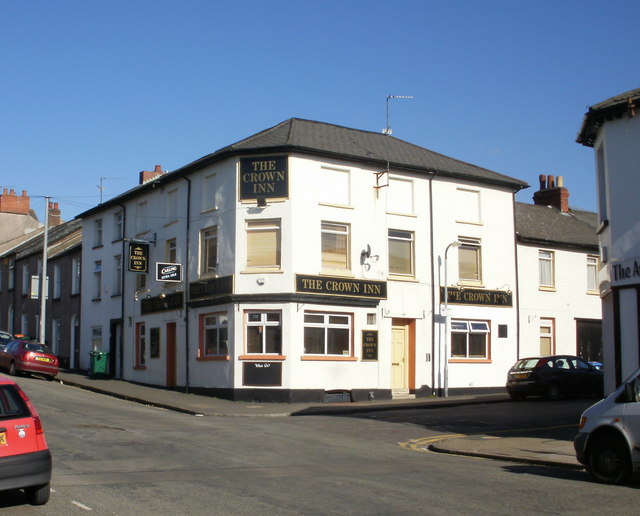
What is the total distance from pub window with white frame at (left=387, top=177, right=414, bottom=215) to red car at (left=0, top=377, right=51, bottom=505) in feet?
69.1

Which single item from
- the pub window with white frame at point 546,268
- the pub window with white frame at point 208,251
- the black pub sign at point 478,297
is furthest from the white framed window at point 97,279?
the pub window with white frame at point 546,268

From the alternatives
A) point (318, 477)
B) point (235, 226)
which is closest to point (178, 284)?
point (235, 226)

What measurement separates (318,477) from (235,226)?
54.4ft

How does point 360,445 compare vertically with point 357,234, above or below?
below

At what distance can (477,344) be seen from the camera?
30875 mm

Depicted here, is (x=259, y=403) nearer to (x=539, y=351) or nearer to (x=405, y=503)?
(x=539, y=351)

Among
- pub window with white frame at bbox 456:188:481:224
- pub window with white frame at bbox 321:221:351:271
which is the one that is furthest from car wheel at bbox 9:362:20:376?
pub window with white frame at bbox 456:188:481:224

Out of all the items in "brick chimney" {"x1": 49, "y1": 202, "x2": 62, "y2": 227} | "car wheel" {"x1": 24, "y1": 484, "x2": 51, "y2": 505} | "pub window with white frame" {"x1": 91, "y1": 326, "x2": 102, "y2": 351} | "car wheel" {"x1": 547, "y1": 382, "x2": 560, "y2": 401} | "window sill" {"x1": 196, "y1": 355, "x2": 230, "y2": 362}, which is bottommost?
"car wheel" {"x1": 547, "y1": 382, "x2": 560, "y2": 401}

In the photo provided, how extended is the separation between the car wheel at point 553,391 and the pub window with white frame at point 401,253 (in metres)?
6.46

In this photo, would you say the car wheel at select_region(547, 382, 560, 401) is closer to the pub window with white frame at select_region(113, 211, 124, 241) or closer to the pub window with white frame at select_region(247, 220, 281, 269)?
the pub window with white frame at select_region(247, 220, 281, 269)

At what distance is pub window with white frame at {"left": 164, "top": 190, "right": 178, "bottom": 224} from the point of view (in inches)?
1230

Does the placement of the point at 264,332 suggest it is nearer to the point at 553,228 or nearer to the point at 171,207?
the point at 171,207

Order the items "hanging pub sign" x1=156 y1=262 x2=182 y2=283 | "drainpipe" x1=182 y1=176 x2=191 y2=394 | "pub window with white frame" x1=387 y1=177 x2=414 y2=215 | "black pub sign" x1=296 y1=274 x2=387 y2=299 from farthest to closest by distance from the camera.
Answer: "hanging pub sign" x1=156 y1=262 x2=182 y2=283 < "pub window with white frame" x1=387 y1=177 x2=414 y2=215 < "drainpipe" x1=182 y1=176 x2=191 y2=394 < "black pub sign" x1=296 y1=274 x2=387 y2=299

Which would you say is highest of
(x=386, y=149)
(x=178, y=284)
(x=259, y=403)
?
(x=386, y=149)
